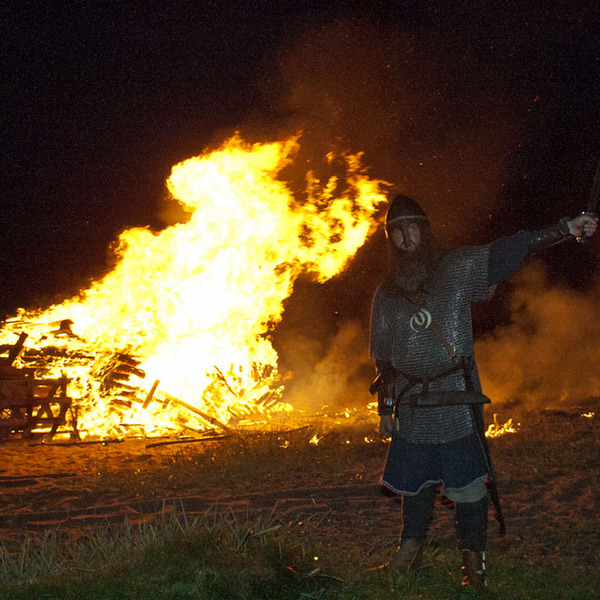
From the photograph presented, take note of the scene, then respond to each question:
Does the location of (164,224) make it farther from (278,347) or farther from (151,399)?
(278,347)

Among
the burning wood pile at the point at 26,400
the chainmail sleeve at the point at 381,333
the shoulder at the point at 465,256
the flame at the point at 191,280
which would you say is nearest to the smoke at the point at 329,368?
the flame at the point at 191,280

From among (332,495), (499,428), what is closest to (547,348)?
(499,428)

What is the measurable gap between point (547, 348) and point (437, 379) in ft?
50.7

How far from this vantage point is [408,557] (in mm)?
3605

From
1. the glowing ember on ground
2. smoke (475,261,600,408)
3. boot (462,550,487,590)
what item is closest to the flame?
the glowing ember on ground

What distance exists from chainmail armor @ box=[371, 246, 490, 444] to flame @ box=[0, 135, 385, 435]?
6171mm

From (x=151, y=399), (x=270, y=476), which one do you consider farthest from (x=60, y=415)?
(x=270, y=476)

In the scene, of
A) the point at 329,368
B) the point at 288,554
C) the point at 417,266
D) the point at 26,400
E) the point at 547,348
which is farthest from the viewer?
the point at 547,348

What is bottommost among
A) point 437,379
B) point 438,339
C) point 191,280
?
point 437,379

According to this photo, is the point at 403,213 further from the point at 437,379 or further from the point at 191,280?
the point at 191,280

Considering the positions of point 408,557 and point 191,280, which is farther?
point 191,280

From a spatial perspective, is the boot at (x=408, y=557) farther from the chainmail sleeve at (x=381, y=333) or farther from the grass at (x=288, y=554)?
the chainmail sleeve at (x=381, y=333)

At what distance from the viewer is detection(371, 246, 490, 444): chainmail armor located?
3670 millimetres

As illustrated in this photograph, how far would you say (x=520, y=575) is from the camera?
12.1 ft
